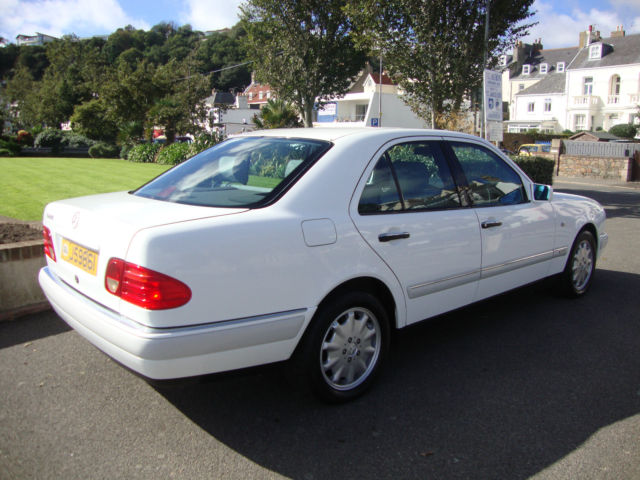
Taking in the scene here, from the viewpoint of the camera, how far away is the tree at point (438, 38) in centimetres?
1487

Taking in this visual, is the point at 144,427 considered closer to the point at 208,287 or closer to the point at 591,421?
the point at 208,287

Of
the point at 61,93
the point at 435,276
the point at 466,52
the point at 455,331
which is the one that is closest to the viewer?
the point at 435,276

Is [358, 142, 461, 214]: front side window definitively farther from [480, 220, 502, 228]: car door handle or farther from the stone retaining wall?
the stone retaining wall

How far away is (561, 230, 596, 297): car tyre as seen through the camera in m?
5.30

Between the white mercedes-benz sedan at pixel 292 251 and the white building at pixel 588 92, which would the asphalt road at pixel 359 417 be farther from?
the white building at pixel 588 92

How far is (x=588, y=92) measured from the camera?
53.2 m

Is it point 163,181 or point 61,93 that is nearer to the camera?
point 163,181

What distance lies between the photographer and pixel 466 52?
15.2 m

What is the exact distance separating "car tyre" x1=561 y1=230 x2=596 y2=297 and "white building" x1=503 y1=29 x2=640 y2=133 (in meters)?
49.9

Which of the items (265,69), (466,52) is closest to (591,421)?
(466,52)

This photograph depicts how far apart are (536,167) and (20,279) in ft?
46.4

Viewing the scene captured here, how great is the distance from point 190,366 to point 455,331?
274 centimetres

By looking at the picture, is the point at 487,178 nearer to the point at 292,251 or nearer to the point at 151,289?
the point at 292,251

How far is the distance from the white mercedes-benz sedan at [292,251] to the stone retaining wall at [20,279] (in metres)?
1.61
